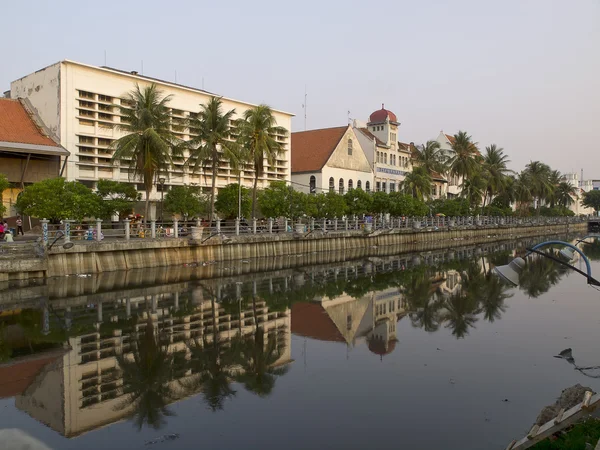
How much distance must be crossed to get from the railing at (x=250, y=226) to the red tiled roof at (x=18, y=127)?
7513 mm

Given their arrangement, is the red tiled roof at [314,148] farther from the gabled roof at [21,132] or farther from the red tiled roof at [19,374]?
the red tiled roof at [19,374]

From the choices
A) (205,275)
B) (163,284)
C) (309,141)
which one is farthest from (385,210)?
(163,284)

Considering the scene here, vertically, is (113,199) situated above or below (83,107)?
below

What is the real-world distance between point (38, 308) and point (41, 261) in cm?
572

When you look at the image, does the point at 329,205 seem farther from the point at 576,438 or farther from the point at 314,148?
the point at 576,438

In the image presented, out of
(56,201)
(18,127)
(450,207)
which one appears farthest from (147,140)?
(450,207)

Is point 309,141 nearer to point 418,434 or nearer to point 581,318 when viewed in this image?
point 581,318

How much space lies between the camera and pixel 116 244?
25.7 m

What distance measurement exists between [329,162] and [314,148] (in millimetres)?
3961

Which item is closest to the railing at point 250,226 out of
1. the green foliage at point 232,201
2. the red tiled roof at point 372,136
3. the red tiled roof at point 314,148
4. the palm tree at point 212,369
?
the green foliage at point 232,201

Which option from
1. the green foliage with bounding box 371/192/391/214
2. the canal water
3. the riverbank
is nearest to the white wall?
the riverbank

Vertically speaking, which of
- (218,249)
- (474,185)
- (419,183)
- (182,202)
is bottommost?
(218,249)

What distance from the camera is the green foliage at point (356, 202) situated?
48.4 m

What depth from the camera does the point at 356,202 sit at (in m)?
48.4
